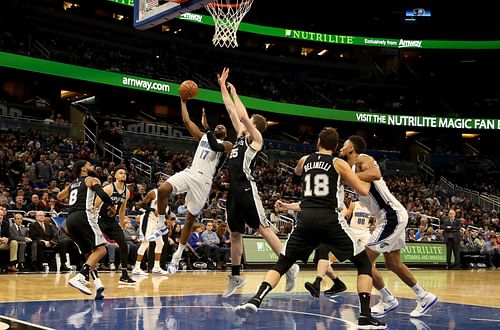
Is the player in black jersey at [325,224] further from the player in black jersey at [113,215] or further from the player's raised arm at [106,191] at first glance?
the player's raised arm at [106,191]

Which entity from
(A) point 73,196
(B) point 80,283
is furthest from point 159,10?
(B) point 80,283

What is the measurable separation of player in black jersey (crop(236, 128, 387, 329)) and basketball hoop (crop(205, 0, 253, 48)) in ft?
29.1

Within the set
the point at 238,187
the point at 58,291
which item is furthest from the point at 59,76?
the point at 238,187

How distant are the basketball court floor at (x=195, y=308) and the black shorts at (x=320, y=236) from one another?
0.83m

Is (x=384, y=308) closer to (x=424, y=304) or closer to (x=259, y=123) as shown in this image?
(x=424, y=304)

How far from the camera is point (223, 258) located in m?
18.3

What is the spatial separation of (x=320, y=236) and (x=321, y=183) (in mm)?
558

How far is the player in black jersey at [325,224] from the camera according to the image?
272 inches

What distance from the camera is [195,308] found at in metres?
8.50

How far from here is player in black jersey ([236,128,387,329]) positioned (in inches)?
272

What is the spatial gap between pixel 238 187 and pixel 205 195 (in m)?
0.84

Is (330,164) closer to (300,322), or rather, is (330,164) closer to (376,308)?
(300,322)

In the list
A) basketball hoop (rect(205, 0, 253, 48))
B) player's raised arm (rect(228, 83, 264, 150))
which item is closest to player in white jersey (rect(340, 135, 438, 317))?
player's raised arm (rect(228, 83, 264, 150))

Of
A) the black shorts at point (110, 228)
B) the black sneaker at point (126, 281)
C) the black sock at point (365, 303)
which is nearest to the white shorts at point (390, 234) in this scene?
the black sock at point (365, 303)
